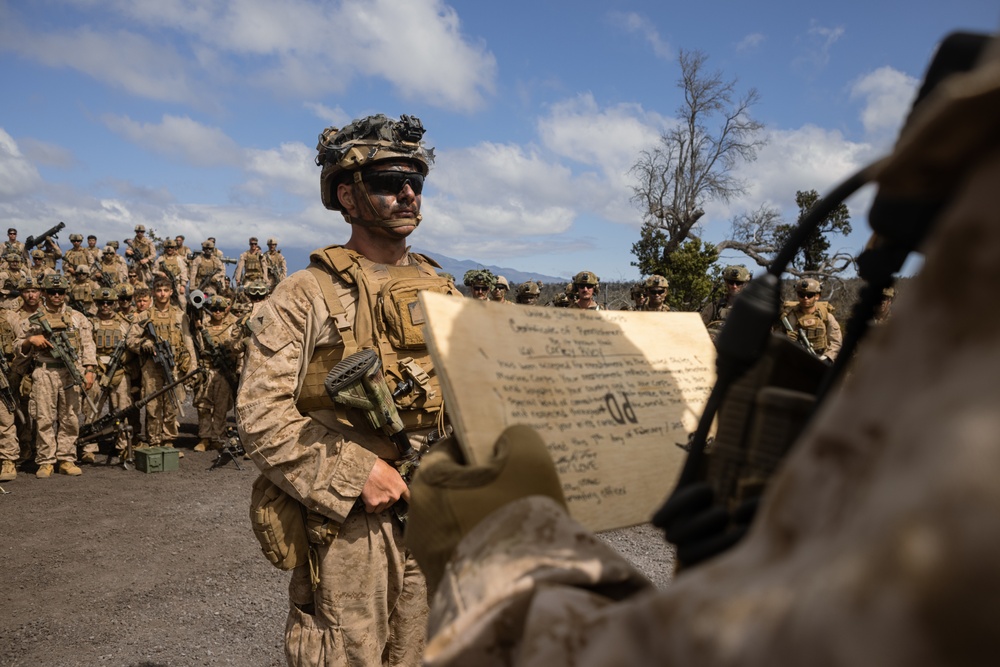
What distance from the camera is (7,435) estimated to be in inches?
346

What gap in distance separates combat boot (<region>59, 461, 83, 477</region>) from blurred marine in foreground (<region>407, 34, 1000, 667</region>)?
10646 mm

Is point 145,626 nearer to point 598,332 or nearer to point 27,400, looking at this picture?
point 598,332

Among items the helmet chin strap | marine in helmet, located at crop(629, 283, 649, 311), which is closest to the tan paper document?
the helmet chin strap

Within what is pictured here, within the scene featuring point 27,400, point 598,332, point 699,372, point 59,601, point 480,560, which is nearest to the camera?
point 480,560

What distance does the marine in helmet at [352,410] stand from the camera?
8.21 feet

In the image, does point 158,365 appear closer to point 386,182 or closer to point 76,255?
point 386,182

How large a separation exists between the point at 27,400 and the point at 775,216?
2371cm

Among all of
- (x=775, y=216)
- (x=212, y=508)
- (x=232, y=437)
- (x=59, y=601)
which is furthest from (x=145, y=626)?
(x=775, y=216)

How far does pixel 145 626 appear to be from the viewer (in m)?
4.59

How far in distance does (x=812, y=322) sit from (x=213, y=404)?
395 inches

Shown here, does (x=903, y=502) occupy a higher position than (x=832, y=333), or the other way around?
(x=832, y=333)

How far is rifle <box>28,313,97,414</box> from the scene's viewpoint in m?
8.89

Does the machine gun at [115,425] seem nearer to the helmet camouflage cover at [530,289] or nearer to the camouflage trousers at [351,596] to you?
the helmet camouflage cover at [530,289]

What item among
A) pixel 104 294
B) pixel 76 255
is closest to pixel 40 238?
pixel 76 255
